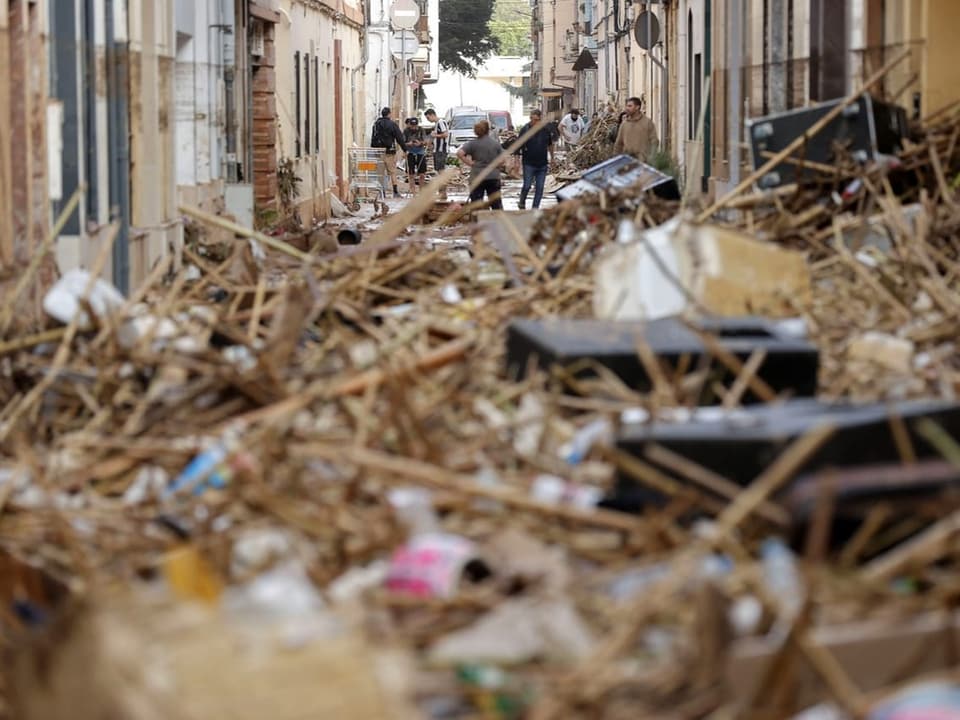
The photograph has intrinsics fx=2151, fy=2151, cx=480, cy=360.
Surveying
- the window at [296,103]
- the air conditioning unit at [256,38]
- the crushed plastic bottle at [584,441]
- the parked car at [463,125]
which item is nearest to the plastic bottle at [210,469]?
the crushed plastic bottle at [584,441]

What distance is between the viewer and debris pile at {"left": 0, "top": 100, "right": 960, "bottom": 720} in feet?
14.9

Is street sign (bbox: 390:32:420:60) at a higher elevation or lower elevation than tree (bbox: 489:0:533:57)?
lower

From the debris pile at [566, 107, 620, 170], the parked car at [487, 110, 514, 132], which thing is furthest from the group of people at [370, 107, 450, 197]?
the parked car at [487, 110, 514, 132]

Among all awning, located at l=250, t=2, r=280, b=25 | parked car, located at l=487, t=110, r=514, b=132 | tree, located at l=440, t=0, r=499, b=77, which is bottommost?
parked car, located at l=487, t=110, r=514, b=132

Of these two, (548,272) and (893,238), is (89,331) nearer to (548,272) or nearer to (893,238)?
(548,272)

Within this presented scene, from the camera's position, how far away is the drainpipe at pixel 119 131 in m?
14.9

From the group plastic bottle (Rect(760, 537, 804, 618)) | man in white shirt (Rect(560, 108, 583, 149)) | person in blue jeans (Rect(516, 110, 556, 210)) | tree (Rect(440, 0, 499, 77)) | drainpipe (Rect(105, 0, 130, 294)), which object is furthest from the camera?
tree (Rect(440, 0, 499, 77))

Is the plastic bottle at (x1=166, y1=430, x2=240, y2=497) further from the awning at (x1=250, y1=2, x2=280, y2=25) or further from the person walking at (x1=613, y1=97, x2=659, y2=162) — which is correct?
the person walking at (x1=613, y1=97, x2=659, y2=162)

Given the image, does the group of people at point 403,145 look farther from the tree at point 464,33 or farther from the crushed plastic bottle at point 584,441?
the tree at point 464,33

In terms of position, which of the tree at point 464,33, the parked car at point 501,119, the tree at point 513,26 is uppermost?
the tree at point 513,26

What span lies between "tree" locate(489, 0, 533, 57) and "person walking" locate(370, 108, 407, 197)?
371ft

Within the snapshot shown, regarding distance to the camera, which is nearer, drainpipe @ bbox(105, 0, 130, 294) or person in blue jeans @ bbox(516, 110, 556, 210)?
drainpipe @ bbox(105, 0, 130, 294)

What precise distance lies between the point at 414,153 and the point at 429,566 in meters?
33.9

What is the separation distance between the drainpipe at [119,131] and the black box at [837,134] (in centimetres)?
450
